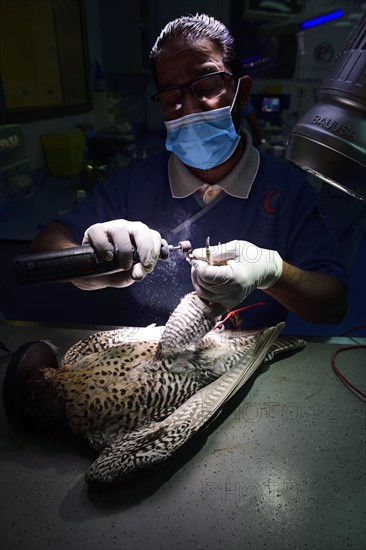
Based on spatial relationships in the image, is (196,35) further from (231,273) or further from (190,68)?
(231,273)

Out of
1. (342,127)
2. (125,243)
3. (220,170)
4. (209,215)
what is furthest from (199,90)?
(342,127)

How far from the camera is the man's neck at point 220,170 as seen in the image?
137 cm

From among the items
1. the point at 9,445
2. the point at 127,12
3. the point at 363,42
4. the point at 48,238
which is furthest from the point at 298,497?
the point at 127,12

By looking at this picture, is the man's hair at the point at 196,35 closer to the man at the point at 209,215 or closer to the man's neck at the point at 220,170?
the man at the point at 209,215

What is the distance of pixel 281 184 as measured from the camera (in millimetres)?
1394

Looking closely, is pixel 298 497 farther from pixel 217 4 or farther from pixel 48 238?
pixel 217 4

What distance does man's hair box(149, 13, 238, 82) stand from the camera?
3.82ft

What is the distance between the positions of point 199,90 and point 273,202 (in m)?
0.49

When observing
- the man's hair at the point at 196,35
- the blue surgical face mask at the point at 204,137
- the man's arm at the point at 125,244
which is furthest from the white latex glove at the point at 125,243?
the man's hair at the point at 196,35

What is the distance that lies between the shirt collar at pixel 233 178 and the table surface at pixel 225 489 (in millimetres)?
773

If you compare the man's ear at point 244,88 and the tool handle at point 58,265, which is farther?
the man's ear at point 244,88

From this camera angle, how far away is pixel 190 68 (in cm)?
115

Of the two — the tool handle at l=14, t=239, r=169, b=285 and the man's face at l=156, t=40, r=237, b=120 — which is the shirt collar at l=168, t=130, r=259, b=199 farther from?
the tool handle at l=14, t=239, r=169, b=285

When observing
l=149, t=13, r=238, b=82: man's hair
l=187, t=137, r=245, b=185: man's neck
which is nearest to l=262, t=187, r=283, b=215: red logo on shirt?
l=187, t=137, r=245, b=185: man's neck
